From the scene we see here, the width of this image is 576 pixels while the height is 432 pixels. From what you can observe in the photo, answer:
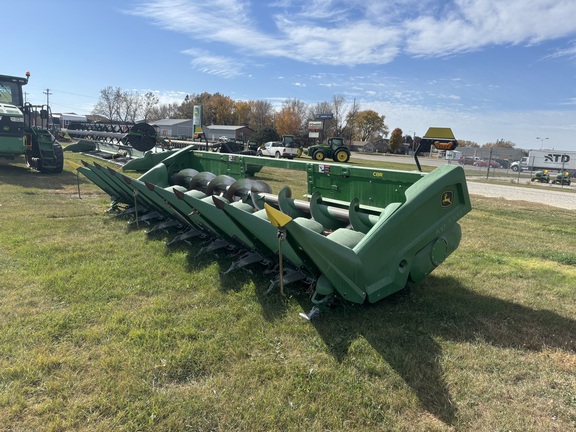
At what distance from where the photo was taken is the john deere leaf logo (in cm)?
329

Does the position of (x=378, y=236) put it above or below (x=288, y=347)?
above

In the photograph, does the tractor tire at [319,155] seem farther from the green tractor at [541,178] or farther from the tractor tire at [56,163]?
the tractor tire at [56,163]

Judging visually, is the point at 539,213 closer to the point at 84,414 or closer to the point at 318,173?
the point at 318,173

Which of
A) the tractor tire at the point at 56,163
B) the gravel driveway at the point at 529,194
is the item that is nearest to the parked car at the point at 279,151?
the gravel driveway at the point at 529,194

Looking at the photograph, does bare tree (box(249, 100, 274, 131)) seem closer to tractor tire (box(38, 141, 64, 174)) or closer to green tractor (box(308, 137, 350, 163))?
green tractor (box(308, 137, 350, 163))

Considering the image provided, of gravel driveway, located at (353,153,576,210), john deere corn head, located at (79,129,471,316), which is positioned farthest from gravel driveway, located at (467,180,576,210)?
john deere corn head, located at (79,129,471,316)

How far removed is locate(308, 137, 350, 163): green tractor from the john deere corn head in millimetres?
25699

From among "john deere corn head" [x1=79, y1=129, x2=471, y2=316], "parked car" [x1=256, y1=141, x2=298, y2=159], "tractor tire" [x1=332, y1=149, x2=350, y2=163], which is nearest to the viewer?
"john deere corn head" [x1=79, y1=129, x2=471, y2=316]

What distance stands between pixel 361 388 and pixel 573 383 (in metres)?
1.40

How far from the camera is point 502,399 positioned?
2.41 meters

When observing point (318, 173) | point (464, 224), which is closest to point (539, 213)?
point (464, 224)

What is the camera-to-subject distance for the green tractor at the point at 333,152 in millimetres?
30484

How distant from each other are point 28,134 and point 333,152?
22.4m

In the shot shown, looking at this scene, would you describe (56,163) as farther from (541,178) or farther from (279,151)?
(541,178)
